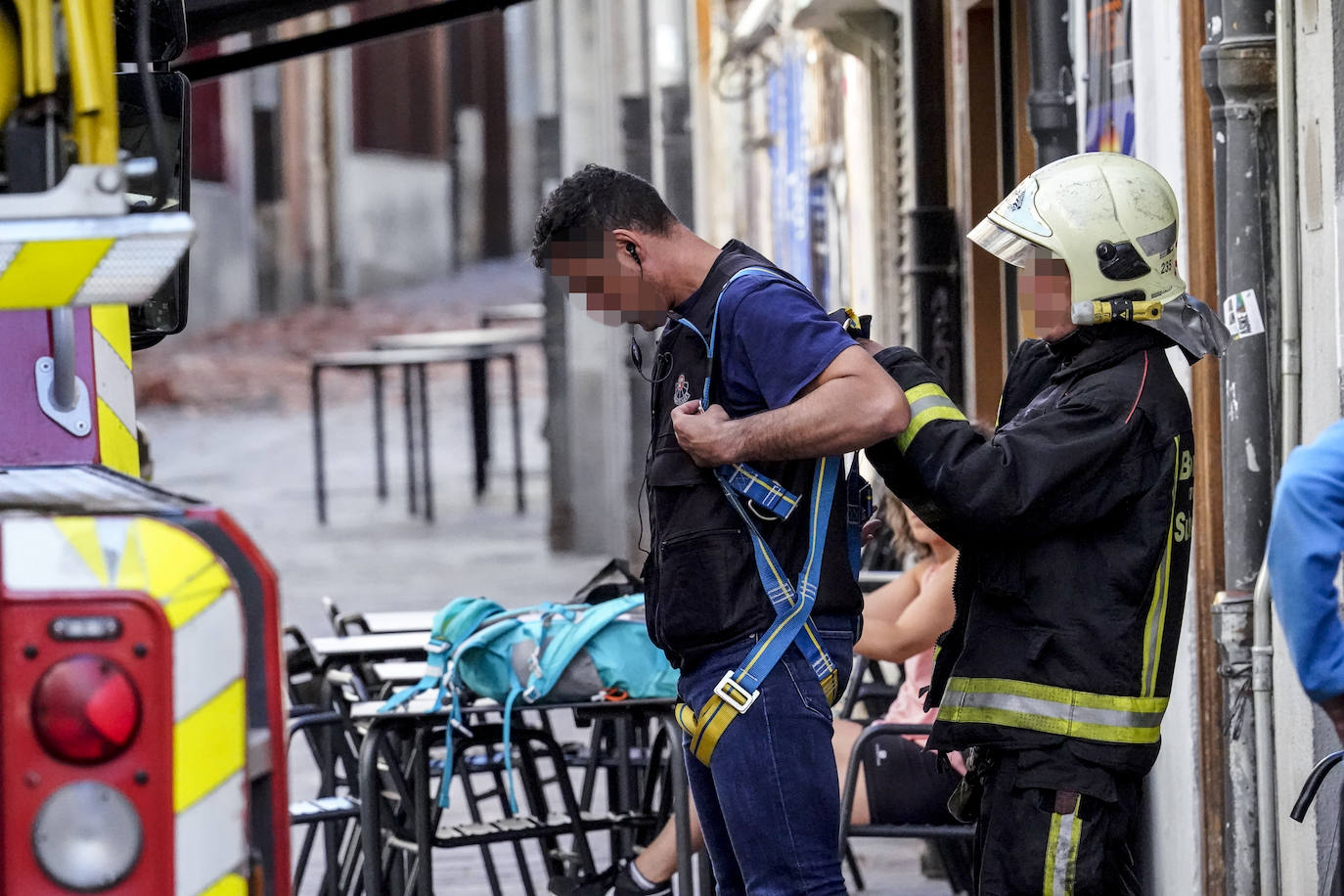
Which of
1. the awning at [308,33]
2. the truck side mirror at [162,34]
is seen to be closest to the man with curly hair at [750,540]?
the truck side mirror at [162,34]

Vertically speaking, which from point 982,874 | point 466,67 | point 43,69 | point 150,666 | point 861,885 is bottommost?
point 861,885

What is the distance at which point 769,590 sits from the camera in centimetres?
341

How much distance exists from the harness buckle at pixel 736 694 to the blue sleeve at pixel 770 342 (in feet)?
1.51

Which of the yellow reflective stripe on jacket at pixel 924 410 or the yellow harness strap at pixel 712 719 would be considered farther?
the yellow harness strap at pixel 712 719

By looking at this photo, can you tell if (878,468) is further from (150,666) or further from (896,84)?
(896,84)

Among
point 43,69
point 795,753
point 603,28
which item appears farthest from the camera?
point 603,28

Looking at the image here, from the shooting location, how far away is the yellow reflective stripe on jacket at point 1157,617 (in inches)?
127

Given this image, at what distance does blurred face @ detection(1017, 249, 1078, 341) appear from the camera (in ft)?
10.7

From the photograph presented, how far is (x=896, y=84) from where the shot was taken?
9148 millimetres

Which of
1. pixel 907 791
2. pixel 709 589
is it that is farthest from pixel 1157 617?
pixel 907 791

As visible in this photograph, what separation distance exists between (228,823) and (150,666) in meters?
0.22

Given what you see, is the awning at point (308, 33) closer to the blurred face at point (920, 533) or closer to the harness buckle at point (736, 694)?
the blurred face at point (920, 533)

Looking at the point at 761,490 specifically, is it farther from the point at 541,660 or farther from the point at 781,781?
the point at 541,660

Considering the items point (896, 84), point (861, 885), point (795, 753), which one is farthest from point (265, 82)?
point (795, 753)
